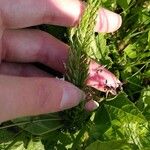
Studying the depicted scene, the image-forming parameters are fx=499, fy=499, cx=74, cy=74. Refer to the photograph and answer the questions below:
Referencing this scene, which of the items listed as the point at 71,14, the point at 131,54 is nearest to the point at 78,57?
the point at 71,14

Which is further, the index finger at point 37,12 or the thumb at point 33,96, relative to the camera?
the index finger at point 37,12

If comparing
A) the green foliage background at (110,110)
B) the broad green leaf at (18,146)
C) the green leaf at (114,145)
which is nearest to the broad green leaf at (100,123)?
the green foliage background at (110,110)

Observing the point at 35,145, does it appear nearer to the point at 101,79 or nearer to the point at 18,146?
the point at 18,146

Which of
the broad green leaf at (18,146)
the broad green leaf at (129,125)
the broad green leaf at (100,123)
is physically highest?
the broad green leaf at (129,125)

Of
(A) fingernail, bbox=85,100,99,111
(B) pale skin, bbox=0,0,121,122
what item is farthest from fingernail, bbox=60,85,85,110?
(A) fingernail, bbox=85,100,99,111

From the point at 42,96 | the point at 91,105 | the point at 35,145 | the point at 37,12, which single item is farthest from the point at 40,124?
the point at 37,12

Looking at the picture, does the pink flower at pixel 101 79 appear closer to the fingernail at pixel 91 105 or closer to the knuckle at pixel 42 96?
the fingernail at pixel 91 105
